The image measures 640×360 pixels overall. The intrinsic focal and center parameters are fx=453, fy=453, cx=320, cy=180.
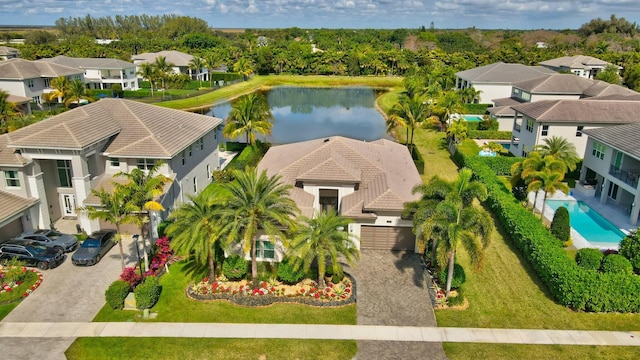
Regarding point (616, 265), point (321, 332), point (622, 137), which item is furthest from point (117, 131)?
point (622, 137)

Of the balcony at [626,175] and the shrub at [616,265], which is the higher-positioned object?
the balcony at [626,175]

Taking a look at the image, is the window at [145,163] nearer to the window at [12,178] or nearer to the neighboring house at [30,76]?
the window at [12,178]

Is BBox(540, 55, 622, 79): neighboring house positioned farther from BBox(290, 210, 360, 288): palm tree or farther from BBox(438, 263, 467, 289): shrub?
BBox(290, 210, 360, 288): palm tree

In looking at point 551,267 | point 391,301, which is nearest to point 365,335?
point 391,301

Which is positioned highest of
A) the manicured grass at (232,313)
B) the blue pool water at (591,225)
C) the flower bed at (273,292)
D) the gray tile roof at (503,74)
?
the gray tile roof at (503,74)

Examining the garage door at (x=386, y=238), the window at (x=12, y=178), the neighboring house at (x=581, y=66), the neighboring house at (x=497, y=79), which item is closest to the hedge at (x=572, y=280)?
the garage door at (x=386, y=238)

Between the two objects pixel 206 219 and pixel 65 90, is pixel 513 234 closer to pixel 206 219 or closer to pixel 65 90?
pixel 206 219
